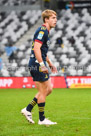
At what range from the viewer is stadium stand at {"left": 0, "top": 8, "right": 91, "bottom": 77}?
2461 centimetres

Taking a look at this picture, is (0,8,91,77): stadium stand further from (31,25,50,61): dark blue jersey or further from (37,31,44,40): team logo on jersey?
(37,31,44,40): team logo on jersey

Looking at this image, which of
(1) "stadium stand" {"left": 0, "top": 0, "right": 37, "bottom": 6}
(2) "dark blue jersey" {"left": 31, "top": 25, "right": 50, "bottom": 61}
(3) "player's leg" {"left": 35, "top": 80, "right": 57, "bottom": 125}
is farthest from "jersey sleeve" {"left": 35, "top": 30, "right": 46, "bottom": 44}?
(1) "stadium stand" {"left": 0, "top": 0, "right": 37, "bottom": 6}

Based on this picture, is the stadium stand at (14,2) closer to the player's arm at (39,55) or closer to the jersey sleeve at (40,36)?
the jersey sleeve at (40,36)

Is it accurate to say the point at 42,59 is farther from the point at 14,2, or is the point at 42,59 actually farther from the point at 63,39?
the point at 14,2

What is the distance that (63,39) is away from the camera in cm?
2773

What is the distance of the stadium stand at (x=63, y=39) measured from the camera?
24609 millimetres

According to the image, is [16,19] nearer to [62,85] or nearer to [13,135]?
[62,85]

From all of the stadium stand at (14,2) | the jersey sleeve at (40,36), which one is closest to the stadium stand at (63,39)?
the stadium stand at (14,2)

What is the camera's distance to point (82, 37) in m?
27.7

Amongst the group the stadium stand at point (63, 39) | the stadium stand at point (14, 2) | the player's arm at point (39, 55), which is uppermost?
the player's arm at point (39, 55)

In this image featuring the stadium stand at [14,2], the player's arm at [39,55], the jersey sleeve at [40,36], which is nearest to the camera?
the player's arm at [39,55]

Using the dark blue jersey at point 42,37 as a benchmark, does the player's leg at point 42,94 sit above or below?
below

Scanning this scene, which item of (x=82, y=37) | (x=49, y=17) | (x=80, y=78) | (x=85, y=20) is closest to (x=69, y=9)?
(x=85, y=20)

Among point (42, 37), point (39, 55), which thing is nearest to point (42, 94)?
point (39, 55)
